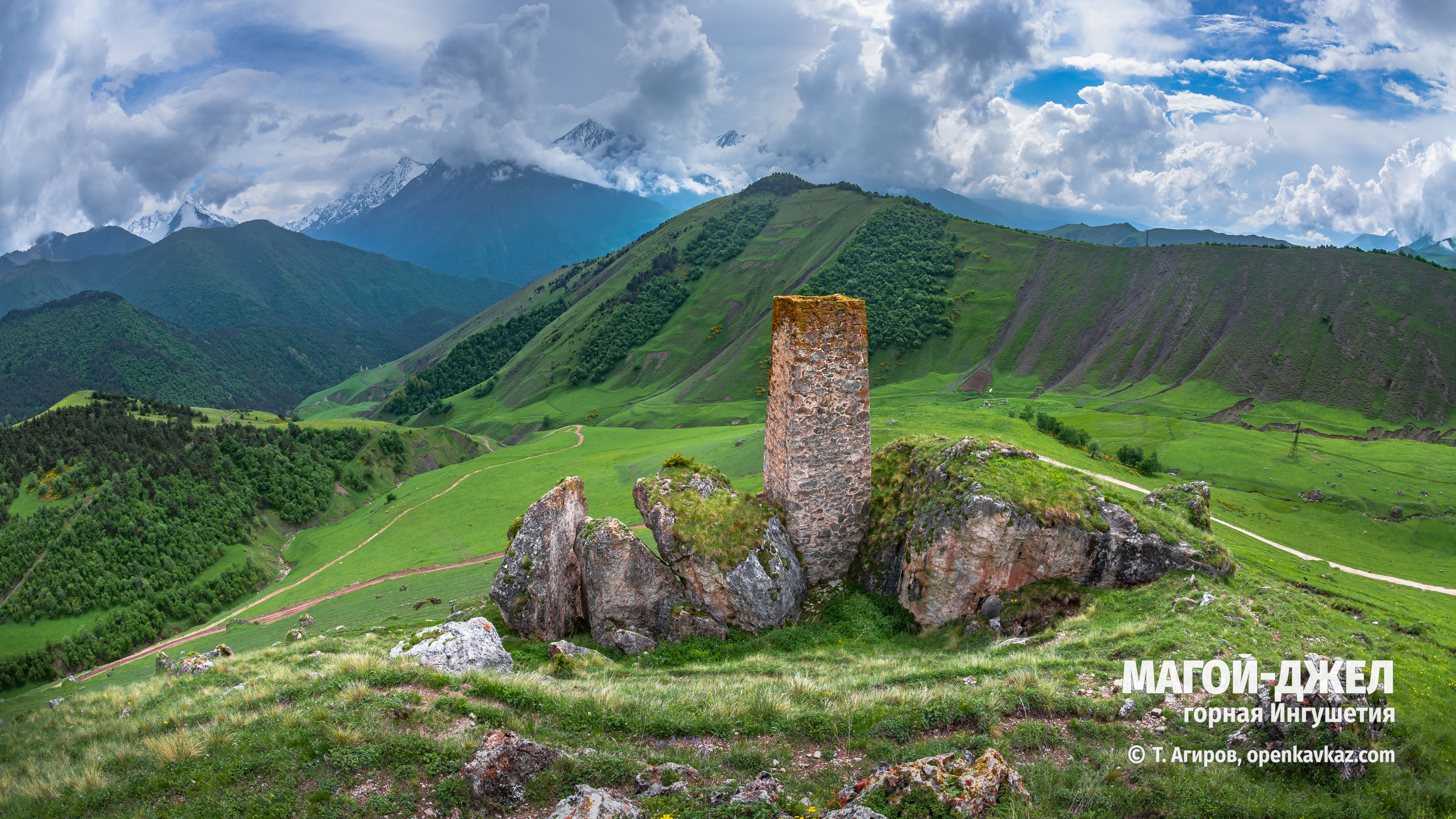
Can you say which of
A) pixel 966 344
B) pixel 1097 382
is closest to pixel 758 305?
pixel 966 344

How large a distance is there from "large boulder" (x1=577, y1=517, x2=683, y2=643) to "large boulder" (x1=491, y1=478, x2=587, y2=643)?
85cm

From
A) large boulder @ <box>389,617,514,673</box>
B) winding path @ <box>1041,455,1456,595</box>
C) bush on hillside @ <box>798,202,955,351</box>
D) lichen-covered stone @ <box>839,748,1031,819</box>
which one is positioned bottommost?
winding path @ <box>1041,455,1456,595</box>

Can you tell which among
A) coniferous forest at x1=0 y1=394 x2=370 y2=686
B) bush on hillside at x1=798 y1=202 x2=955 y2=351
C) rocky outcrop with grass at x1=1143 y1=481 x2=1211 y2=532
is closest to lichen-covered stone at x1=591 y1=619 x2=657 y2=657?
rocky outcrop with grass at x1=1143 y1=481 x2=1211 y2=532

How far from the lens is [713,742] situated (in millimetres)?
9664

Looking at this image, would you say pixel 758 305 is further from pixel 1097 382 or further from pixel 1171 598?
pixel 1171 598

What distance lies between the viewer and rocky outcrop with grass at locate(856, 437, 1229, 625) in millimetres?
16078

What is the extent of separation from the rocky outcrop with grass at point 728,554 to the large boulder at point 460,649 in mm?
5356

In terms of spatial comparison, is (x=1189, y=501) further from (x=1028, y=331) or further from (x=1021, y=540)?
(x=1028, y=331)

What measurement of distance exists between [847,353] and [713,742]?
1194 cm

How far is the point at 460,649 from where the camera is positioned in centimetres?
1445

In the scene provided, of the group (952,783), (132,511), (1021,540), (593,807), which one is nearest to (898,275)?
(132,511)

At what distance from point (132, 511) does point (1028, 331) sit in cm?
13034

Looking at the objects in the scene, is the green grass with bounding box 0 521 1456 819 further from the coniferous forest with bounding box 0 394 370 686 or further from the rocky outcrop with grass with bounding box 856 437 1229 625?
the coniferous forest with bounding box 0 394 370 686

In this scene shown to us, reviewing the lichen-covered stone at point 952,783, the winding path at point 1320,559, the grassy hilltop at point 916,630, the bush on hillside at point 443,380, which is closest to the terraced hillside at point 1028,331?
the grassy hilltop at point 916,630
